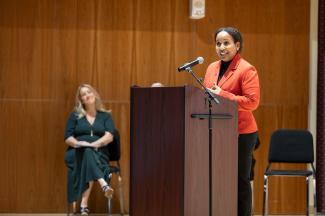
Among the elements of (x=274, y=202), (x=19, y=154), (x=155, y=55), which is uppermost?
(x=155, y=55)

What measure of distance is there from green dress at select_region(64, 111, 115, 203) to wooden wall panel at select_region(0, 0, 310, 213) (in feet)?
1.43

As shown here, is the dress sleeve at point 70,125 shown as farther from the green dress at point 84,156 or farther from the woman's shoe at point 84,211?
the woman's shoe at point 84,211

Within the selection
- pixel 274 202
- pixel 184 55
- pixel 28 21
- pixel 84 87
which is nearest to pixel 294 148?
pixel 274 202

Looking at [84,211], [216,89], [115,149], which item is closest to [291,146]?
[115,149]

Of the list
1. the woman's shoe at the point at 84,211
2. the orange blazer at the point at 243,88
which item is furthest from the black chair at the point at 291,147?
the orange blazer at the point at 243,88

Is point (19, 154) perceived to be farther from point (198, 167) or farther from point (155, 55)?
point (198, 167)

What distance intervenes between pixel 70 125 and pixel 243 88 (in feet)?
9.58

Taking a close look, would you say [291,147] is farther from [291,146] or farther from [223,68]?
[223,68]

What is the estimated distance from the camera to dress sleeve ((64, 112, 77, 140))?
6.34 m

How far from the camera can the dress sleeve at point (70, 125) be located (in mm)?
6340

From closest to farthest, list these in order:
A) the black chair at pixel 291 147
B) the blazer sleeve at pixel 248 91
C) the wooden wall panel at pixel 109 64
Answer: the blazer sleeve at pixel 248 91
the black chair at pixel 291 147
the wooden wall panel at pixel 109 64

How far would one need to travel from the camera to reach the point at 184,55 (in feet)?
22.5

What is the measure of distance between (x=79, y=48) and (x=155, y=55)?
0.88 metres

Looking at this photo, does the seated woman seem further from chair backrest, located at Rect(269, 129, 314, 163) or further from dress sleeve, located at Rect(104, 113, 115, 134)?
chair backrest, located at Rect(269, 129, 314, 163)
